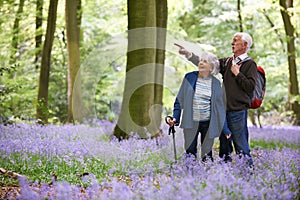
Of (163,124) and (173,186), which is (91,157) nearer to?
(173,186)

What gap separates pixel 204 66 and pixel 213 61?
0.45ft

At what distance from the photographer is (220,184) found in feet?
12.6

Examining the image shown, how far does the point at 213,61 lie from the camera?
5.66m

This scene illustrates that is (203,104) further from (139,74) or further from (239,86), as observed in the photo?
(139,74)

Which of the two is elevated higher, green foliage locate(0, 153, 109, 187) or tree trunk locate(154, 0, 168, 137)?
tree trunk locate(154, 0, 168, 137)

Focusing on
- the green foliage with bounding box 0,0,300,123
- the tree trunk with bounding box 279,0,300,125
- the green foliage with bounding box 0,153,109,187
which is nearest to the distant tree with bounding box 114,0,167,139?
the green foliage with bounding box 0,153,109,187

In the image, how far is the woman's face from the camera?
5.66m

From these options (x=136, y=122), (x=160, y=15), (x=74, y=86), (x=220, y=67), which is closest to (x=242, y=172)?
(x=220, y=67)

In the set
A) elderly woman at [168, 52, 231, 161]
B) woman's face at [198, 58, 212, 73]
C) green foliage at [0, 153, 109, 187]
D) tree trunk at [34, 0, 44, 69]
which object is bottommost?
green foliage at [0, 153, 109, 187]

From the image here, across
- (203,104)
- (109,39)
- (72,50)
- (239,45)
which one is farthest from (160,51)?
(109,39)

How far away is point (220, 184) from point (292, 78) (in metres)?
13.4

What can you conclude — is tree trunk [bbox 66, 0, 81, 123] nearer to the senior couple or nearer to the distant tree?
the distant tree

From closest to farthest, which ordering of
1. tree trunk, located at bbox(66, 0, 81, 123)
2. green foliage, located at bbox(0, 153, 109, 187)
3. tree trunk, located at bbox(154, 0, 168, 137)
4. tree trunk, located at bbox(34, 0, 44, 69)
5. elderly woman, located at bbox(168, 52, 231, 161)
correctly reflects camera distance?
1. green foliage, located at bbox(0, 153, 109, 187)
2. elderly woman, located at bbox(168, 52, 231, 161)
3. tree trunk, located at bbox(154, 0, 168, 137)
4. tree trunk, located at bbox(66, 0, 81, 123)
5. tree trunk, located at bbox(34, 0, 44, 69)

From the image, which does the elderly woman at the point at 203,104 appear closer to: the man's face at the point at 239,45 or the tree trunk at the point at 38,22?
the man's face at the point at 239,45
